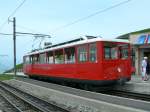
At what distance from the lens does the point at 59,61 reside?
78.0ft

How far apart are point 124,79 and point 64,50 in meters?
4.87

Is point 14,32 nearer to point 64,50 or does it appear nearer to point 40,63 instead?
point 40,63

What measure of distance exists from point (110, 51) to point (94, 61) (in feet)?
3.71

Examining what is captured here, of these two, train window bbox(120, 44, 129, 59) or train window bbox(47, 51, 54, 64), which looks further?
train window bbox(47, 51, 54, 64)

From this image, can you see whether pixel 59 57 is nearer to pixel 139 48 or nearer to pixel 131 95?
pixel 131 95

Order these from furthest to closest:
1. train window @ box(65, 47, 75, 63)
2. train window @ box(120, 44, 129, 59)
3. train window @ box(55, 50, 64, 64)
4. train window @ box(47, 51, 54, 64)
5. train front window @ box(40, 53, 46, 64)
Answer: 1. train front window @ box(40, 53, 46, 64)
2. train window @ box(47, 51, 54, 64)
3. train window @ box(55, 50, 64, 64)
4. train window @ box(65, 47, 75, 63)
5. train window @ box(120, 44, 129, 59)

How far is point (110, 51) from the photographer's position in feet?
63.1

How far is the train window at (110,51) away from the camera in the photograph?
18.8 meters

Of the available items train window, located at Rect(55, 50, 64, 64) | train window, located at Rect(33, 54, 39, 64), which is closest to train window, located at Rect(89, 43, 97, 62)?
train window, located at Rect(55, 50, 64, 64)

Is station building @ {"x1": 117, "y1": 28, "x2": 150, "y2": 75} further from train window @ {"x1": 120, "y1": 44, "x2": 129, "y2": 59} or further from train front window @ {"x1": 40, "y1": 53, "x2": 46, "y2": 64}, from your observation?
train window @ {"x1": 120, "y1": 44, "x2": 129, "y2": 59}

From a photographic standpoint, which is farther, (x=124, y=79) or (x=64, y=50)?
(x=64, y=50)

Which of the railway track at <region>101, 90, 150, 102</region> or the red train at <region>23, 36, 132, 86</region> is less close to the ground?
the red train at <region>23, 36, 132, 86</region>

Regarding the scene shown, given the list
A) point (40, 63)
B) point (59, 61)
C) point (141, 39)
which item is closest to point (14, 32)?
point (40, 63)

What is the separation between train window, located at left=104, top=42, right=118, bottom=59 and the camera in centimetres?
1878
